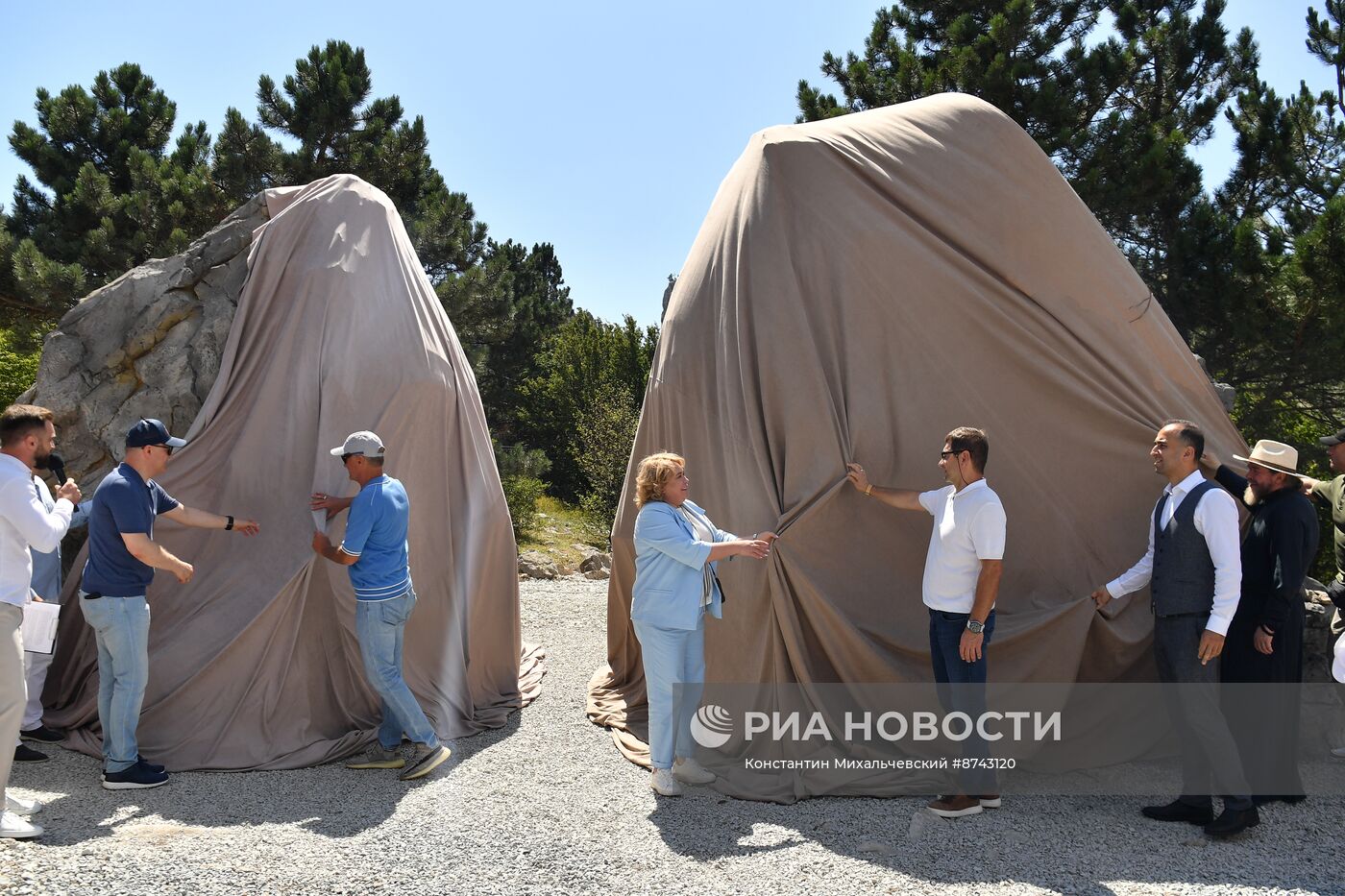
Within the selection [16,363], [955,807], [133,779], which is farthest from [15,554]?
[16,363]

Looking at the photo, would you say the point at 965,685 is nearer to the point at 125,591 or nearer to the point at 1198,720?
the point at 1198,720

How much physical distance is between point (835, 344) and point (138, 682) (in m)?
4.27

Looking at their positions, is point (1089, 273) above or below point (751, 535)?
above

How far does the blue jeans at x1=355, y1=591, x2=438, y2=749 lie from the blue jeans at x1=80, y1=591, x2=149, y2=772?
42.6 inches

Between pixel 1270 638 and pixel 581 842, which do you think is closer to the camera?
pixel 581 842

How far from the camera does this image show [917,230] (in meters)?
6.10

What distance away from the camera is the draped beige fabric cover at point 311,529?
5.67 meters

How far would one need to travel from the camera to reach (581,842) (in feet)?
14.6

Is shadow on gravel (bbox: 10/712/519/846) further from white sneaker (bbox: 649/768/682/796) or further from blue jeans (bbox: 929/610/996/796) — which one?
blue jeans (bbox: 929/610/996/796)

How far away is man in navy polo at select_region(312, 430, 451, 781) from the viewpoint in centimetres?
529

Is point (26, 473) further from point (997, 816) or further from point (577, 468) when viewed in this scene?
point (577, 468)

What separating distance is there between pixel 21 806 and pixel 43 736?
135 cm

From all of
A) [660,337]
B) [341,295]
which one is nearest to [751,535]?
[660,337]

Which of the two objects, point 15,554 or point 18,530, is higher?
point 18,530
